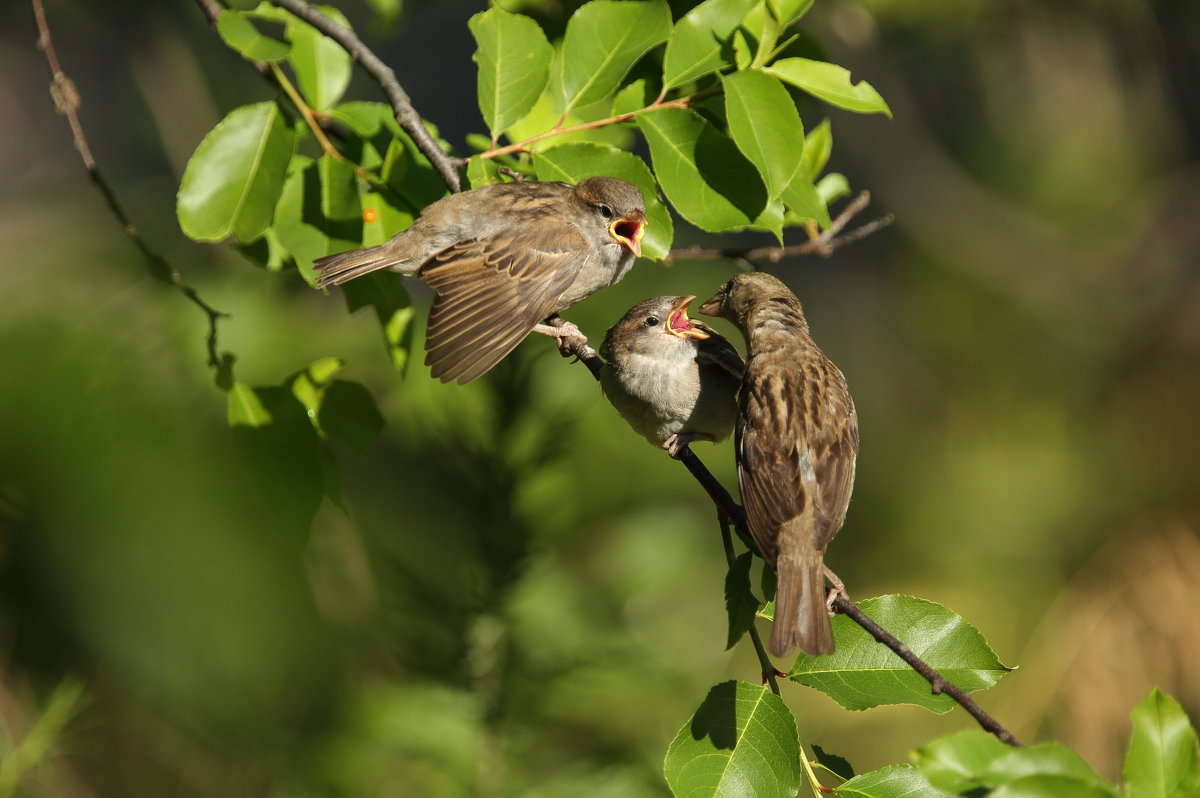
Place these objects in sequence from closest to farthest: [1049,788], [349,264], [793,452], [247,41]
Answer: [1049,788] → [247,41] → [349,264] → [793,452]

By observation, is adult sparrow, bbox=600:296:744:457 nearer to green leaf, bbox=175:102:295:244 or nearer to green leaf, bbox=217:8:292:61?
green leaf, bbox=175:102:295:244

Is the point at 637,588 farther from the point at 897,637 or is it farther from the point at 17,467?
the point at 17,467

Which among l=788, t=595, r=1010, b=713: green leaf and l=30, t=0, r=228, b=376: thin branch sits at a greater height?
l=30, t=0, r=228, b=376: thin branch

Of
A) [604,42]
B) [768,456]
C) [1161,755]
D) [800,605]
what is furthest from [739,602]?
[604,42]

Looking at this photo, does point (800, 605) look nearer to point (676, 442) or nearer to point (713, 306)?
Answer: point (676, 442)

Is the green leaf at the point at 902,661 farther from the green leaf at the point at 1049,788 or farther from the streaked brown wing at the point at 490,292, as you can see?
the streaked brown wing at the point at 490,292

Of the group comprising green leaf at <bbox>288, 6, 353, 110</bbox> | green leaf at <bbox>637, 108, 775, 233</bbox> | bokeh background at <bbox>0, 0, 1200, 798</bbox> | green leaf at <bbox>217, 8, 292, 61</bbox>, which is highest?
green leaf at <bbox>217, 8, 292, 61</bbox>

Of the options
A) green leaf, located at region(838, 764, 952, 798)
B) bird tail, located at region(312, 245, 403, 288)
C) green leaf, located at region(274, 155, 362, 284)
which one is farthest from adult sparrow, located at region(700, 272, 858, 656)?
green leaf, located at region(274, 155, 362, 284)

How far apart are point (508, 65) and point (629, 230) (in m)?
1.02

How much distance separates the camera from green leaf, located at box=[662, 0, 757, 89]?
2.64 metres

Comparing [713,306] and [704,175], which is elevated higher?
[704,175]

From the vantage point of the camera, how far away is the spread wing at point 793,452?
2.91m

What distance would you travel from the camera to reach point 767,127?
250 cm

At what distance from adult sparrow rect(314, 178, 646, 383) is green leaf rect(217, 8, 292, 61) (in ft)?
2.05
